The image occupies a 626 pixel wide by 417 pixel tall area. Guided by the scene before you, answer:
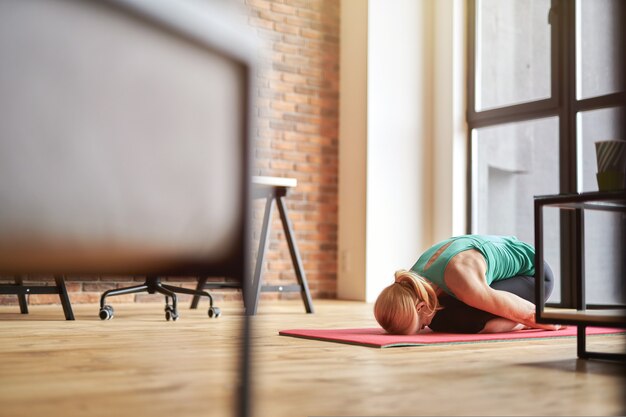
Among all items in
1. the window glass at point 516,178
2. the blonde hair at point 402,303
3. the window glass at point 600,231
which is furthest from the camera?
the window glass at point 516,178

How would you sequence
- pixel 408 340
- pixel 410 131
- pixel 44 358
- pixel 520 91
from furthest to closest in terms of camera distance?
pixel 410 131 < pixel 520 91 < pixel 408 340 < pixel 44 358

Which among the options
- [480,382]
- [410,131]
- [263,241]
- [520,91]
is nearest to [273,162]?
[410,131]

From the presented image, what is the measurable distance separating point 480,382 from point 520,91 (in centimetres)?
413

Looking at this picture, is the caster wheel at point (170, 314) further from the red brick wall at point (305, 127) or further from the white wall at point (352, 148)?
the white wall at point (352, 148)

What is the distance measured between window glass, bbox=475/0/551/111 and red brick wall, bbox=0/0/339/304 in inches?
43.7

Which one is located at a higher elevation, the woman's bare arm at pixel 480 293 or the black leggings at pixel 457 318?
the woman's bare arm at pixel 480 293

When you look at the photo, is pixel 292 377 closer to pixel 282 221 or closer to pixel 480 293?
pixel 480 293

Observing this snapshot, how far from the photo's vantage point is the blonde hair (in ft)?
8.72

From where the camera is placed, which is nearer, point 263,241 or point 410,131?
point 263,241

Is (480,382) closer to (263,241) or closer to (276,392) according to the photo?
(276,392)

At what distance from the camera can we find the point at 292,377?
68.0 inches

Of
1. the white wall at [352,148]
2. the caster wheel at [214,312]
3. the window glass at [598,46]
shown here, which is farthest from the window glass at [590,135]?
the caster wheel at [214,312]

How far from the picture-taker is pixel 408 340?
8.20 feet

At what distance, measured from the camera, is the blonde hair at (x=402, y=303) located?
8.72 ft
